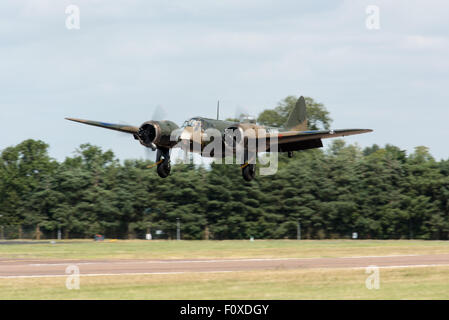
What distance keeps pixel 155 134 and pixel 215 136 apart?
13.8 feet

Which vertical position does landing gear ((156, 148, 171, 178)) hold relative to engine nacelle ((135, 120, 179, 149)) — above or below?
below

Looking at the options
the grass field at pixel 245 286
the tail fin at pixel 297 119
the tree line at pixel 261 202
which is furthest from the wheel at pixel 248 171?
the tree line at pixel 261 202

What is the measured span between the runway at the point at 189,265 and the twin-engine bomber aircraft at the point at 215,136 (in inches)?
235

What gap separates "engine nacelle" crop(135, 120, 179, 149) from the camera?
3972cm

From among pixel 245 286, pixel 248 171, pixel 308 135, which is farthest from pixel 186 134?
pixel 245 286

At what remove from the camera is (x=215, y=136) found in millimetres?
42094

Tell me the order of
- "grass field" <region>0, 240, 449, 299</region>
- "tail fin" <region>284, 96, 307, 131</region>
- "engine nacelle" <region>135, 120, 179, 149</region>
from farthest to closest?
"tail fin" <region>284, 96, 307, 131</region>, "engine nacelle" <region>135, 120, 179, 149</region>, "grass field" <region>0, 240, 449, 299</region>

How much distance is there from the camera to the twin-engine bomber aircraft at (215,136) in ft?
132

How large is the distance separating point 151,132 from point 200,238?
202 feet

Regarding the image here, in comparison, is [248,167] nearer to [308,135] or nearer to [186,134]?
[308,135]

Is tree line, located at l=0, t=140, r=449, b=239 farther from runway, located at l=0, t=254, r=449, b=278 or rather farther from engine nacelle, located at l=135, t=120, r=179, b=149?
engine nacelle, located at l=135, t=120, r=179, b=149

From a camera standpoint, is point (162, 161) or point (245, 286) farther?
point (162, 161)

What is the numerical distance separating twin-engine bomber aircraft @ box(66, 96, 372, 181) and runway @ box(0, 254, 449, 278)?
597 centimetres

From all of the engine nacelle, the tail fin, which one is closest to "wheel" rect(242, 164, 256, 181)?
the engine nacelle
